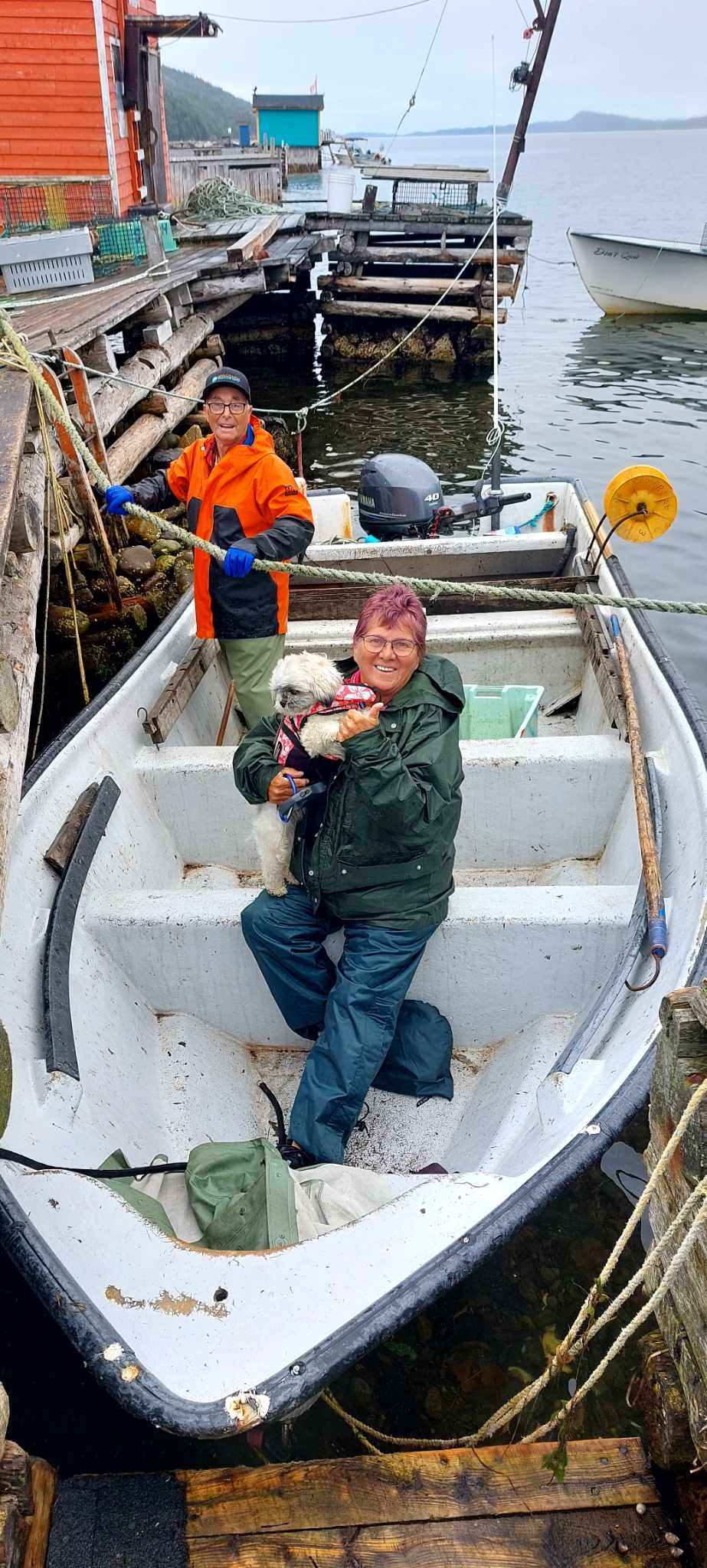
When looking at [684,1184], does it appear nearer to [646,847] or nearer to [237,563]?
[646,847]

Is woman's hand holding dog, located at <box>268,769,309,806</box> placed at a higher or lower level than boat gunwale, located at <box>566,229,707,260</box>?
lower

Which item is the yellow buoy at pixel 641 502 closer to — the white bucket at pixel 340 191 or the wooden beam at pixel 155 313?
the wooden beam at pixel 155 313

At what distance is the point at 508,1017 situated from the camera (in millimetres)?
3453

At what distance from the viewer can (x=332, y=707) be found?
2.84 m

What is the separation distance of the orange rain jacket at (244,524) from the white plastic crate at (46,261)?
8430mm

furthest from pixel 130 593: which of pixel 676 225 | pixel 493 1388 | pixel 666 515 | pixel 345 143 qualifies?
pixel 345 143

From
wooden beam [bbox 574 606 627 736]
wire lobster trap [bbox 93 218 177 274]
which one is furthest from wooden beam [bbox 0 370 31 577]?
wire lobster trap [bbox 93 218 177 274]

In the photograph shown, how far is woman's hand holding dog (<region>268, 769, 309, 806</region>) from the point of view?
2920mm

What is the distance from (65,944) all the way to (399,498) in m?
4.41

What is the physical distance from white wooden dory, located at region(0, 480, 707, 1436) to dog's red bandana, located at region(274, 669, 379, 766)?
2.46ft

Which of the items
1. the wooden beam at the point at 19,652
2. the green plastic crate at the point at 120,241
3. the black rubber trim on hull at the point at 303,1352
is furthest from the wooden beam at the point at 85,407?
the green plastic crate at the point at 120,241

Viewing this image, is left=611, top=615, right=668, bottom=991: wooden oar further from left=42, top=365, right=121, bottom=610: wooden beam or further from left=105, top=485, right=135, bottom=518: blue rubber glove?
left=42, top=365, right=121, bottom=610: wooden beam

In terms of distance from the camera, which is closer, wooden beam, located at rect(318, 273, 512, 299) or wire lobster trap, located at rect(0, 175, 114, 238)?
wire lobster trap, located at rect(0, 175, 114, 238)

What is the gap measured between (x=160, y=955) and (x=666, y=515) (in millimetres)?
3399
